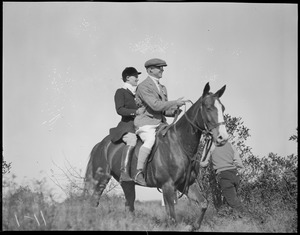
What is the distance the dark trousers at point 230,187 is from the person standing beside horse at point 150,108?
1.30m

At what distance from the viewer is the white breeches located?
8295mm

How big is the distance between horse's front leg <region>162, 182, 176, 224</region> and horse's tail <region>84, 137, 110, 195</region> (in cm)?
167

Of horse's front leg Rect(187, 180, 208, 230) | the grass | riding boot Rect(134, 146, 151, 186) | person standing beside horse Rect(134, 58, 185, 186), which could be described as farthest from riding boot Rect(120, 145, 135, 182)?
horse's front leg Rect(187, 180, 208, 230)

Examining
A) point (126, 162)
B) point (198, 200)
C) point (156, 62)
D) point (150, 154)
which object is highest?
point (156, 62)

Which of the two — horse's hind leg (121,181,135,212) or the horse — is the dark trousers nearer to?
the horse

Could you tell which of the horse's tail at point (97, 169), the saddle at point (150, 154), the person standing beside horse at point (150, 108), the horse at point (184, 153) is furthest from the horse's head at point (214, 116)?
the horse's tail at point (97, 169)

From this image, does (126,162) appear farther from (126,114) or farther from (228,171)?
(228,171)

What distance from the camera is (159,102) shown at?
8.27m

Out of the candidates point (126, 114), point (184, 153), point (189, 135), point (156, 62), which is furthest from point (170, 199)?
point (156, 62)

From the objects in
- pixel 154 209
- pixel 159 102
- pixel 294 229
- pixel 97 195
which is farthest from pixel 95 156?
pixel 294 229

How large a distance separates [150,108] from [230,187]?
72.9 inches

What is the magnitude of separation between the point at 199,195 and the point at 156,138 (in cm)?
115

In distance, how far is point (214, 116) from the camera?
7.50 metres

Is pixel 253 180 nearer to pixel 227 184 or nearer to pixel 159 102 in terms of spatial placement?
pixel 227 184
